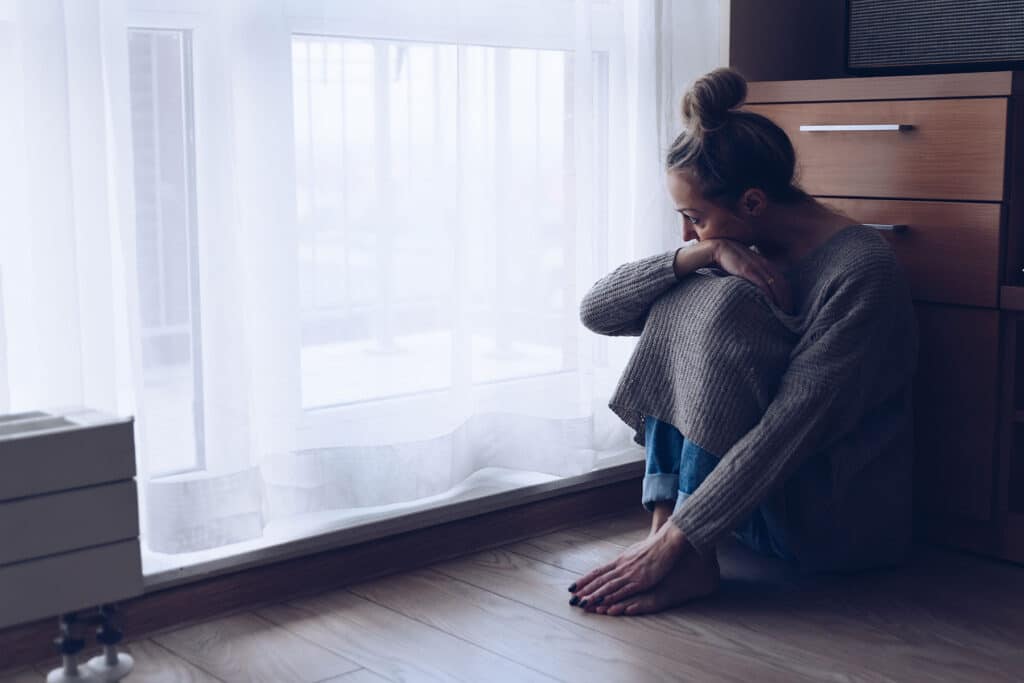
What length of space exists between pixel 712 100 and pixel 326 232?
0.52 m

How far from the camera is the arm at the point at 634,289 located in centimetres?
162

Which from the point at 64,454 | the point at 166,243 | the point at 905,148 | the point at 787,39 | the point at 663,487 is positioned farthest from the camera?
the point at 787,39

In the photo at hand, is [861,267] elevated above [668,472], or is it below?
above

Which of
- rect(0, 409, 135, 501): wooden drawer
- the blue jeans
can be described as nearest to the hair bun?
the blue jeans

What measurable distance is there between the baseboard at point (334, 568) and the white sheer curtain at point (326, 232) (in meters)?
0.06

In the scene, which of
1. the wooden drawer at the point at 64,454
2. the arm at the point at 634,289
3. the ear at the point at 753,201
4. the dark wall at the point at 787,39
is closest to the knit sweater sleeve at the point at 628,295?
the arm at the point at 634,289

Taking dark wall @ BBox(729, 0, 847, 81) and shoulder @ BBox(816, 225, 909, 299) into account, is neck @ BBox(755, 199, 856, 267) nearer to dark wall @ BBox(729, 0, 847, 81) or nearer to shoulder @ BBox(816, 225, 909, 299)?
shoulder @ BBox(816, 225, 909, 299)

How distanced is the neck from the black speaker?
0.34 meters

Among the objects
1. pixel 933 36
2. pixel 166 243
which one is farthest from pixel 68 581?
pixel 933 36

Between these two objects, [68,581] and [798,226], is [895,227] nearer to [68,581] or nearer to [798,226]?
[798,226]

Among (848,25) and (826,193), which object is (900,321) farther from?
(848,25)

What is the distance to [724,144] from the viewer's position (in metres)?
1.60

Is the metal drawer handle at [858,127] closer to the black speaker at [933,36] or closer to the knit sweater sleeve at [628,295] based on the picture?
the black speaker at [933,36]

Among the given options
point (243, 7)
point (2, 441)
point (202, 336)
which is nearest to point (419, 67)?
point (243, 7)
